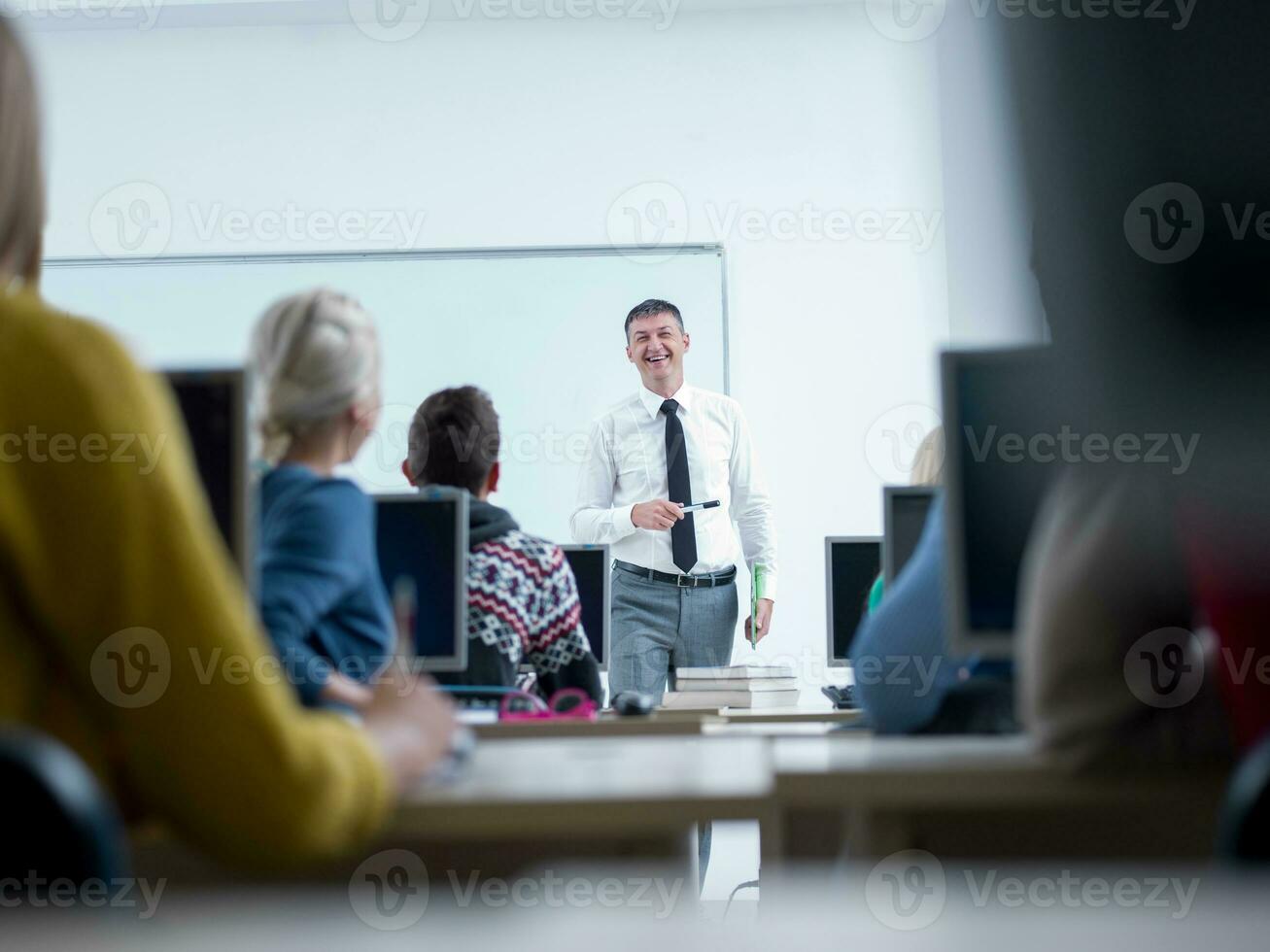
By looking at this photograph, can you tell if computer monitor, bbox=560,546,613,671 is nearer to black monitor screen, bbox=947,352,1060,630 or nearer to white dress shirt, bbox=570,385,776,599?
white dress shirt, bbox=570,385,776,599

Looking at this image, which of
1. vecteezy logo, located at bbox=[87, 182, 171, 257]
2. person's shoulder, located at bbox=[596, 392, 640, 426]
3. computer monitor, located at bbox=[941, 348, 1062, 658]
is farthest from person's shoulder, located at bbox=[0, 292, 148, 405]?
vecteezy logo, located at bbox=[87, 182, 171, 257]

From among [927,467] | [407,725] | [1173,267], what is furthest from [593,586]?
[1173,267]

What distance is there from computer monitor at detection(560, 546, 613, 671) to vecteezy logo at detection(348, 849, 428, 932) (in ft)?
6.05

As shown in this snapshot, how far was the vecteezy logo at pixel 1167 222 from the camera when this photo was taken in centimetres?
93

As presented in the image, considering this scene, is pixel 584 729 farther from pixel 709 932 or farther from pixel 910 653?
pixel 709 932

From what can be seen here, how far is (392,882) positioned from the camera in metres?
1.26

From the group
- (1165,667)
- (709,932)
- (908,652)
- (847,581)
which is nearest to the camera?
(709,932)

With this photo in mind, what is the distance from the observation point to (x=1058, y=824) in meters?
1.32

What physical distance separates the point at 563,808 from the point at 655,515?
11.1 ft

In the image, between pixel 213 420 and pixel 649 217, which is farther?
pixel 649 217

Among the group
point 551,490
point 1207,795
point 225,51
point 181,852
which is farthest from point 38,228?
point 225,51

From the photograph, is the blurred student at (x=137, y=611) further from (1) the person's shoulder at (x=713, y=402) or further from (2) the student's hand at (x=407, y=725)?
(1) the person's shoulder at (x=713, y=402)

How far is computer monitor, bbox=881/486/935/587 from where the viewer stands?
250 centimetres

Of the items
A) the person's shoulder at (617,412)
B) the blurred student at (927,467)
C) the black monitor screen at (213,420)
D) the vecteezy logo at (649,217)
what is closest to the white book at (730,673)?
the blurred student at (927,467)
